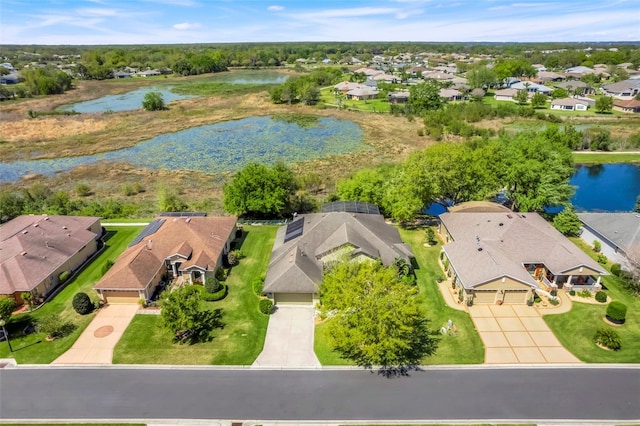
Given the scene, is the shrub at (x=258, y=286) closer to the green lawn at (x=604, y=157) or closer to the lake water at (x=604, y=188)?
the lake water at (x=604, y=188)

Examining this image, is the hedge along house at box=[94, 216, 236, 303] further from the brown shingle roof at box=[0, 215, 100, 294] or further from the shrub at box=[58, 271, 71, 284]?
the brown shingle roof at box=[0, 215, 100, 294]

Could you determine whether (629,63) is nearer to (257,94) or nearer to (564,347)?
(257,94)

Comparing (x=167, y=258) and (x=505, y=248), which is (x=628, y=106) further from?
(x=167, y=258)

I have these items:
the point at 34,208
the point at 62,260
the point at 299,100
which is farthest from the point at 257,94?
the point at 62,260

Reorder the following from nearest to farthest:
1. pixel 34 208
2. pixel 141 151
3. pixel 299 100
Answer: pixel 34 208
pixel 141 151
pixel 299 100

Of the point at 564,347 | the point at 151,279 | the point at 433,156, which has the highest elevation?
the point at 433,156

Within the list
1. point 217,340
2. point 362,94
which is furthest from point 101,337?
point 362,94

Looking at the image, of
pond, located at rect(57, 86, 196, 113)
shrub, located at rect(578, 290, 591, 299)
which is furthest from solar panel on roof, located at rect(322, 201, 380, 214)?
pond, located at rect(57, 86, 196, 113)
